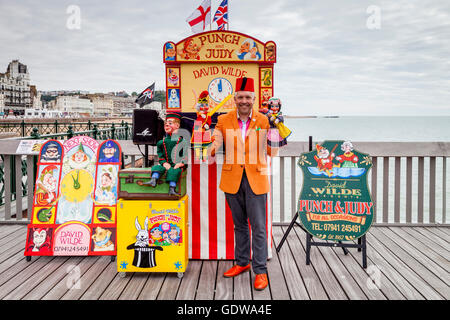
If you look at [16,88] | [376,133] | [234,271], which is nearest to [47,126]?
[234,271]

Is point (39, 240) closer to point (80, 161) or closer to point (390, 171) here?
point (80, 161)

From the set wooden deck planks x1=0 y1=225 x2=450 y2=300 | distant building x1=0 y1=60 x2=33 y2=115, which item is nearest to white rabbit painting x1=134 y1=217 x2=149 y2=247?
wooden deck planks x1=0 y1=225 x2=450 y2=300

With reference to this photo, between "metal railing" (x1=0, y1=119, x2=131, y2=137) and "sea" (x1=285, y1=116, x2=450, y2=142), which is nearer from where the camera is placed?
"metal railing" (x1=0, y1=119, x2=131, y2=137)

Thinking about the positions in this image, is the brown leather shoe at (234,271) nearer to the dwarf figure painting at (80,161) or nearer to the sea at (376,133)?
the dwarf figure painting at (80,161)

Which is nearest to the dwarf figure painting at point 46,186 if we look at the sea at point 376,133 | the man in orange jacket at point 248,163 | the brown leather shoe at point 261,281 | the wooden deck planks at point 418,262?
the man in orange jacket at point 248,163

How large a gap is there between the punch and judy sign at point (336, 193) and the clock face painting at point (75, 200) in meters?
1.79

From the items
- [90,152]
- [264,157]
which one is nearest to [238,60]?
[264,157]

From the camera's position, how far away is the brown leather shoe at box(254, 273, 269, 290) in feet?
7.89

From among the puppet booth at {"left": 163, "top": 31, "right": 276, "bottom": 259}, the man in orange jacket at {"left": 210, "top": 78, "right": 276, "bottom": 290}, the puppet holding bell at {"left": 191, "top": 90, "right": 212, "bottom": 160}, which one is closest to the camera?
the man in orange jacket at {"left": 210, "top": 78, "right": 276, "bottom": 290}

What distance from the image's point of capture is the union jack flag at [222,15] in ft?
13.2

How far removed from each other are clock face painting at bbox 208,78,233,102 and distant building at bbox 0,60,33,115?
74904mm

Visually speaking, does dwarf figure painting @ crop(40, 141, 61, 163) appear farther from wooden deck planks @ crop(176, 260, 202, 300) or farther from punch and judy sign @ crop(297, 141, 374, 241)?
punch and judy sign @ crop(297, 141, 374, 241)

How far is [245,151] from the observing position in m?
2.44

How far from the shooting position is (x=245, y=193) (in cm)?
248
